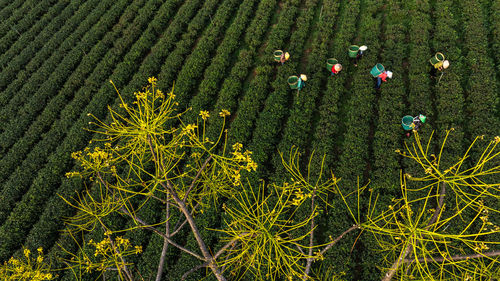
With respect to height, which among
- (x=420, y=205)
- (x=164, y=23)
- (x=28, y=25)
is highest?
(x=28, y=25)

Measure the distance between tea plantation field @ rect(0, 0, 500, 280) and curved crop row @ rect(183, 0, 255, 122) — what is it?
0.20 ft

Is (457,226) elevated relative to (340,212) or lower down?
lower down

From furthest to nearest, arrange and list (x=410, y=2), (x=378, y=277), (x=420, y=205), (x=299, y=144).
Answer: (x=410, y=2), (x=299, y=144), (x=420, y=205), (x=378, y=277)

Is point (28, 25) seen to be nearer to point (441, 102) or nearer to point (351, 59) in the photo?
point (351, 59)

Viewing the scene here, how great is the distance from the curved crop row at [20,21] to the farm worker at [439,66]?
20520mm

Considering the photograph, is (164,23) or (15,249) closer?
(15,249)

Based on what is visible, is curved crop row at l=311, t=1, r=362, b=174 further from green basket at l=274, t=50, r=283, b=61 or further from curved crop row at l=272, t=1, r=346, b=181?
green basket at l=274, t=50, r=283, b=61

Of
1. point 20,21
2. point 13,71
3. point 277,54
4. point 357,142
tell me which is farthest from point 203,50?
point 20,21

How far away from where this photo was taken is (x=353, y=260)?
6.93 meters

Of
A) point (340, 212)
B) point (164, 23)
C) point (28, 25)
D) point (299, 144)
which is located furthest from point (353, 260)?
point (28, 25)

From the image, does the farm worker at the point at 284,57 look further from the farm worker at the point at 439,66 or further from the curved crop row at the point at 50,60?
the curved crop row at the point at 50,60

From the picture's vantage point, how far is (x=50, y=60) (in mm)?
12508

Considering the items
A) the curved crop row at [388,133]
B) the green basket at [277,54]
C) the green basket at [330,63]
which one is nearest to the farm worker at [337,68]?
the green basket at [330,63]

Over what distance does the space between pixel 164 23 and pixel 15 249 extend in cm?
1132
